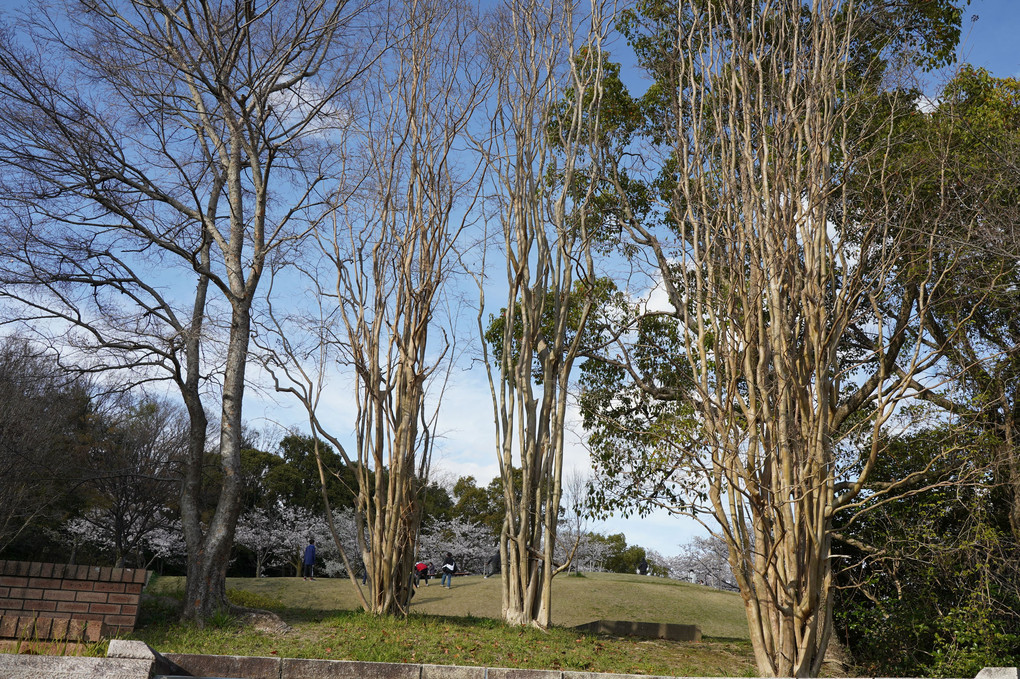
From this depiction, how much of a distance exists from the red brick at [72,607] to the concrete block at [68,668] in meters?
4.03

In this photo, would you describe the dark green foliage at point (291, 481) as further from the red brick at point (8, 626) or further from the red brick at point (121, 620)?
the red brick at point (8, 626)

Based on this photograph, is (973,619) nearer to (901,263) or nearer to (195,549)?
(901,263)

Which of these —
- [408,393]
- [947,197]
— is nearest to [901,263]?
[947,197]

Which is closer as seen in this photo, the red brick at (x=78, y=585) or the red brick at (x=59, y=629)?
the red brick at (x=59, y=629)

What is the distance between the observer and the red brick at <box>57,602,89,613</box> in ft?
22.9

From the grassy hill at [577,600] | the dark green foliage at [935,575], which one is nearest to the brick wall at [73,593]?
the grassy hill at [577,600]

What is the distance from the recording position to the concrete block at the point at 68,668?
136 inches

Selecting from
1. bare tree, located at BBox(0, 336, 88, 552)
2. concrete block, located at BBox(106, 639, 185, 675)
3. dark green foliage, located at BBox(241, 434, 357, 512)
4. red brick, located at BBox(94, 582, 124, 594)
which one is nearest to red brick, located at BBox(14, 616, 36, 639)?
concrete block, located at BBox(106, 639, 185, 675)

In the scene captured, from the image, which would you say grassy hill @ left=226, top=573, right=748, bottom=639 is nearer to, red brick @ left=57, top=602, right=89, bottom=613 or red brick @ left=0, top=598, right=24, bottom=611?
red brick @ left=57, top=602, right=89, bottom=613

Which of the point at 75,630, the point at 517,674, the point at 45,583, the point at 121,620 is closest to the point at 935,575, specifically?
the point at 517,674

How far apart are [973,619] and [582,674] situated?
618 cm

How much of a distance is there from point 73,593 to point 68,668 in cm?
422

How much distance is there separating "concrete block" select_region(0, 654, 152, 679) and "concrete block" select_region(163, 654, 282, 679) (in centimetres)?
122

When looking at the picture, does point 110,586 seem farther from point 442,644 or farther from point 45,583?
point 442,644
